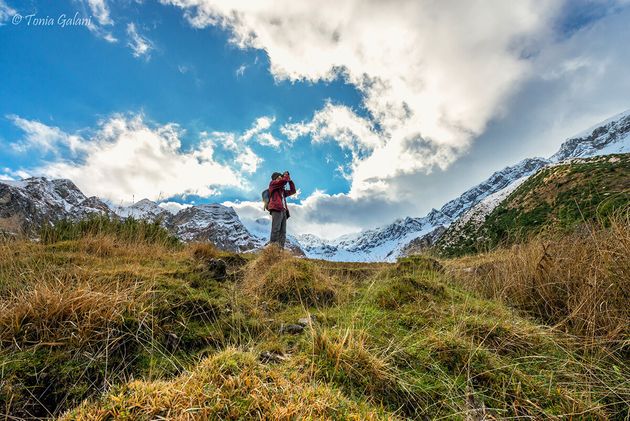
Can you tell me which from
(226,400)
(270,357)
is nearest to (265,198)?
(270,357)

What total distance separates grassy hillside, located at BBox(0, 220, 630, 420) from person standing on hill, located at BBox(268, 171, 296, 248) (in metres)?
7.08

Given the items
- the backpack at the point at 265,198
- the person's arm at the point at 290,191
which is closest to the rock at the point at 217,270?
the backpack at the point at 265,198

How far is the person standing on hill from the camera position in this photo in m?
11.2

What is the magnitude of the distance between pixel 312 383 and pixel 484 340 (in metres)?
1.92

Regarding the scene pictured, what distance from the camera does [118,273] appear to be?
159 inches

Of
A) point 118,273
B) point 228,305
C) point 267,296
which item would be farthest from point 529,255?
point 118,273

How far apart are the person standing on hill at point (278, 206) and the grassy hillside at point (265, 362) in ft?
23.2

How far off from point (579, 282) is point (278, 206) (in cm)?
894

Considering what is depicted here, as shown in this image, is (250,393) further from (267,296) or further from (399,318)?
(267,296)

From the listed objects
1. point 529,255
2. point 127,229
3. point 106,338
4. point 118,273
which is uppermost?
point 127,229

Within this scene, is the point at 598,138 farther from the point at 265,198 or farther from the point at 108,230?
the point at 108,230

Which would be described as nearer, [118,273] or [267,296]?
[118,273]

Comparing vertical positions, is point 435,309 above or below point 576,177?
below

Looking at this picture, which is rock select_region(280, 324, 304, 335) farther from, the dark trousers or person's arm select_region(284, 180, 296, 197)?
person's arm select_region(284, 180, 296, 197)
